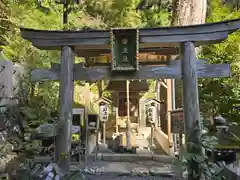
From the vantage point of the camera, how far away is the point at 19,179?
16.1ft

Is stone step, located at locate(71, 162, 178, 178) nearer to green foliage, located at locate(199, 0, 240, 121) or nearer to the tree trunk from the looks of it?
green foliage, located at locate(199, 0, 240, 121)

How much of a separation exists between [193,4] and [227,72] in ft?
14.4

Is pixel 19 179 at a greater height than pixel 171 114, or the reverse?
pixel 171 114

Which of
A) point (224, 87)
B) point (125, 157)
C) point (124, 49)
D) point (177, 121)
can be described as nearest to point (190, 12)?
point (224, 87)

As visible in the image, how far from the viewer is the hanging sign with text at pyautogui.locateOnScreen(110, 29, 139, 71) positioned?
5.49 m

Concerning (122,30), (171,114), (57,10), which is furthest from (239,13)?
(57,10)

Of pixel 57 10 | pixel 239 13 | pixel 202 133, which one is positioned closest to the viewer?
pixel 202 133

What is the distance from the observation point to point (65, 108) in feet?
17.8

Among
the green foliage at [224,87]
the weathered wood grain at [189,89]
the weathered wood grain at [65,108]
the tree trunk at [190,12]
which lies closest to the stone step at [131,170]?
the weathered wood grain at [65,108]

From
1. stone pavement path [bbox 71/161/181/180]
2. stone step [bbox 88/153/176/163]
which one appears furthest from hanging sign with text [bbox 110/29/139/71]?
stone step [bbox 88/153/176/163]

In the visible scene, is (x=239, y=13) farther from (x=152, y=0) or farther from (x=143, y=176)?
(x=143, y=176)

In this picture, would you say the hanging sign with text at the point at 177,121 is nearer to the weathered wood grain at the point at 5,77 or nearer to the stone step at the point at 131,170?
the stone step at the point at 131,170

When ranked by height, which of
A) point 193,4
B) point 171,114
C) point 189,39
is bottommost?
point 171,114

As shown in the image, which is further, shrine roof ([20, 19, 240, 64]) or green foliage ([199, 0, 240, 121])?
green foliage ([199, 0, 240, 121])
